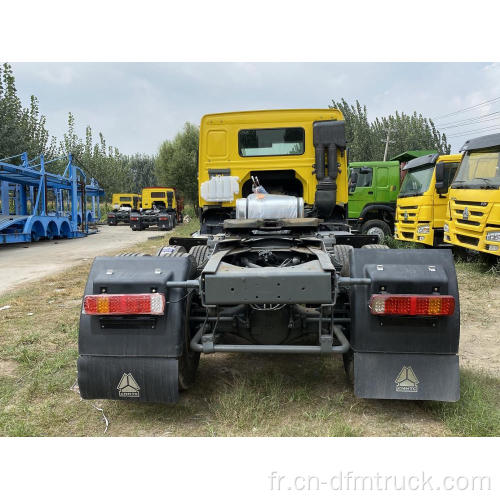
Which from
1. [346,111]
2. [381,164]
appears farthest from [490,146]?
[346,111]

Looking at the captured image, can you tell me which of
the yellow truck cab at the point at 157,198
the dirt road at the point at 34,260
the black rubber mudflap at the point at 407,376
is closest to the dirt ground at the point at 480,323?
the black rubber mudflap at the point at 407,376

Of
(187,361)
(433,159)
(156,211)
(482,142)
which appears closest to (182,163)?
(156,211)

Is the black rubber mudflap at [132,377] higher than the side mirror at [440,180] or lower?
lower

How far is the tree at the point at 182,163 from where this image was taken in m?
32.5

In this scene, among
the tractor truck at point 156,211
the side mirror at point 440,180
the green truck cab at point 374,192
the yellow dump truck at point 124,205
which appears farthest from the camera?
the yellow dump truck at point 124,205

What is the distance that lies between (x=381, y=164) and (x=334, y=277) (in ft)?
35.7

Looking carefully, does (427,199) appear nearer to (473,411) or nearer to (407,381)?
(473,411)

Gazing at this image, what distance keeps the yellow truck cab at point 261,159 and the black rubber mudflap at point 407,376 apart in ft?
8.85

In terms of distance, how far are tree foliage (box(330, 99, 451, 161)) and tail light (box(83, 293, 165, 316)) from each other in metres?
36.4

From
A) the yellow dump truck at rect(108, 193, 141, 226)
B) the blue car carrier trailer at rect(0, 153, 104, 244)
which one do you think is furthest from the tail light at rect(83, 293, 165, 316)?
the yellow dump truck at rect(108, 193, 141, 226)

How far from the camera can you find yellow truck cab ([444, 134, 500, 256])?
735cm

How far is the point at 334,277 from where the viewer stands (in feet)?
8.43

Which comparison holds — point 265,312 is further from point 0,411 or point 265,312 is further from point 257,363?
point 0,411

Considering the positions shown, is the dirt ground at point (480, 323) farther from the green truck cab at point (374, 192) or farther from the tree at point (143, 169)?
the tree at point (143, 169)
